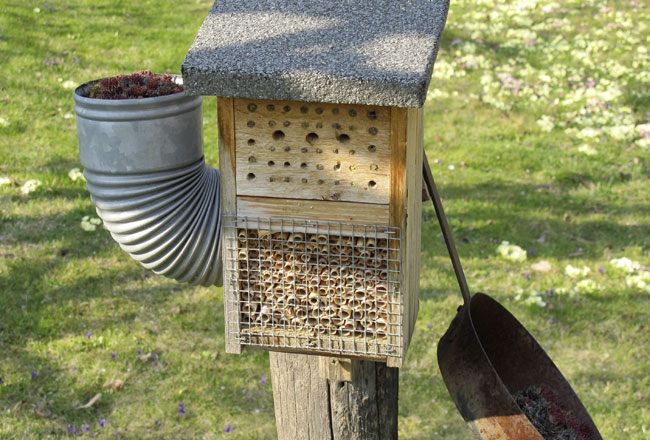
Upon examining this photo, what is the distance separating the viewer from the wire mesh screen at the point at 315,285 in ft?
7.55

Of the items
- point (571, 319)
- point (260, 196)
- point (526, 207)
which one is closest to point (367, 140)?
point (260, 196)

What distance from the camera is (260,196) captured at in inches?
91.5

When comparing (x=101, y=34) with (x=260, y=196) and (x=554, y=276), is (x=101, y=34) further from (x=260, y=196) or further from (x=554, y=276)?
(x=260, y=196)

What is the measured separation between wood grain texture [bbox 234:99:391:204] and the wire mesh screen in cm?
11

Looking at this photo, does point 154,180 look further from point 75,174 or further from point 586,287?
point 75,174

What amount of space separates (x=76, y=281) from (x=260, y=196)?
3372mm

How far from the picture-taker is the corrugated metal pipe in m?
2.40

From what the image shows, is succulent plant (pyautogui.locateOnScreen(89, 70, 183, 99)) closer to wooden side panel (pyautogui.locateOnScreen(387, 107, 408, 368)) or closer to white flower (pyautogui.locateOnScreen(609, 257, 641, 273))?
wooden side panel (pyautogui.locateOnScreen(387, 107, 408, 368))

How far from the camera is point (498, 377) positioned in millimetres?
2490

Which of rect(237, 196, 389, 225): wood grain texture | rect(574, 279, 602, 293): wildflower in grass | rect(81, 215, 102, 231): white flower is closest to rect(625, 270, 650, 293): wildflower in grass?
rect(574, 279, 602, 293): wildflower in grass

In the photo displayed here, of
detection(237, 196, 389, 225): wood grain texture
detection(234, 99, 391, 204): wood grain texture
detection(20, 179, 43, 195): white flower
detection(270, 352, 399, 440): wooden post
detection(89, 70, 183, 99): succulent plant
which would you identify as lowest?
detection(20, 179, 43, 195): white flower

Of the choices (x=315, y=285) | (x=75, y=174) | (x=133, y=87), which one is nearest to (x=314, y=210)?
(x=315, y=285)

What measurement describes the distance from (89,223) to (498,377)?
4144 millimetres

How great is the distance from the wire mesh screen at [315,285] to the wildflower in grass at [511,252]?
3477mm
